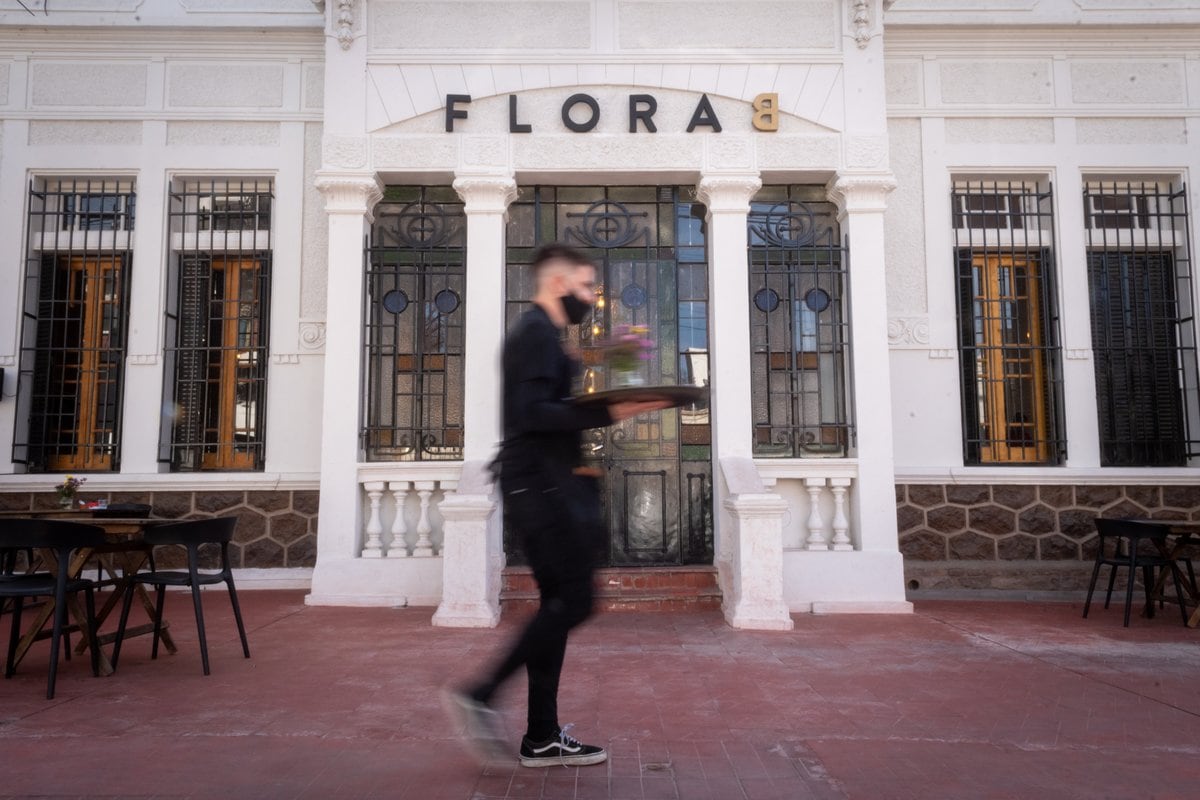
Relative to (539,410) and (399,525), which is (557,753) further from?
(399,525)

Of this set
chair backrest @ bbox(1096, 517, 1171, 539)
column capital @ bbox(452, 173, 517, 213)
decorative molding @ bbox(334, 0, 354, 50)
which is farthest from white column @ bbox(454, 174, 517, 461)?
chair backrest @ bbox(1096, 517, 1171, 539)

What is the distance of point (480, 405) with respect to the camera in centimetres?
819

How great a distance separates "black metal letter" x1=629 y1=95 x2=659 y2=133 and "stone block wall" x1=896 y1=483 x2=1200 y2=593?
14.4 feet

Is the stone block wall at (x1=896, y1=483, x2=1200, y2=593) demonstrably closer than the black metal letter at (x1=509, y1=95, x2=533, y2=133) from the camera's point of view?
No

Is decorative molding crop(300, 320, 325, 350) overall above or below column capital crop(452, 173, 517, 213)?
below

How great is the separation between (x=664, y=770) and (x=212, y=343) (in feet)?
25.0

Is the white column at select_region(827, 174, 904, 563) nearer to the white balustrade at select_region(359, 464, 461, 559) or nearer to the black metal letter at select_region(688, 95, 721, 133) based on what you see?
the black metal letter at select_region(688, 95, 721, 133)

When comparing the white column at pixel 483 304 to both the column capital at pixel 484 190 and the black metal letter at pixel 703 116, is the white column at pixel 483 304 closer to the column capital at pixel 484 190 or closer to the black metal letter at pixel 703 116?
the column capital at pixel 484 190

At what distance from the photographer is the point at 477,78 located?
857 centimetres

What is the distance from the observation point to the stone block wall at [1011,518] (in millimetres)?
8945

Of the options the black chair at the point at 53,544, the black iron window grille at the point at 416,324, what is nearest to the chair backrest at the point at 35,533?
the black chair at the point at 53,544

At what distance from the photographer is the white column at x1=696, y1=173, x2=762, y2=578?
26.7 ft

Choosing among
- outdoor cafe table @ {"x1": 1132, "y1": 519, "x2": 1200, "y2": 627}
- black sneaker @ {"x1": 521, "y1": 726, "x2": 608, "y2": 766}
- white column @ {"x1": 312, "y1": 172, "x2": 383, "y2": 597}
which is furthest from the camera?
white column @ {"x1": 312, "y1": 172, "x2": 383, "y2": 597}

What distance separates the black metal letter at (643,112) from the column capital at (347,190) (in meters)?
2.50
